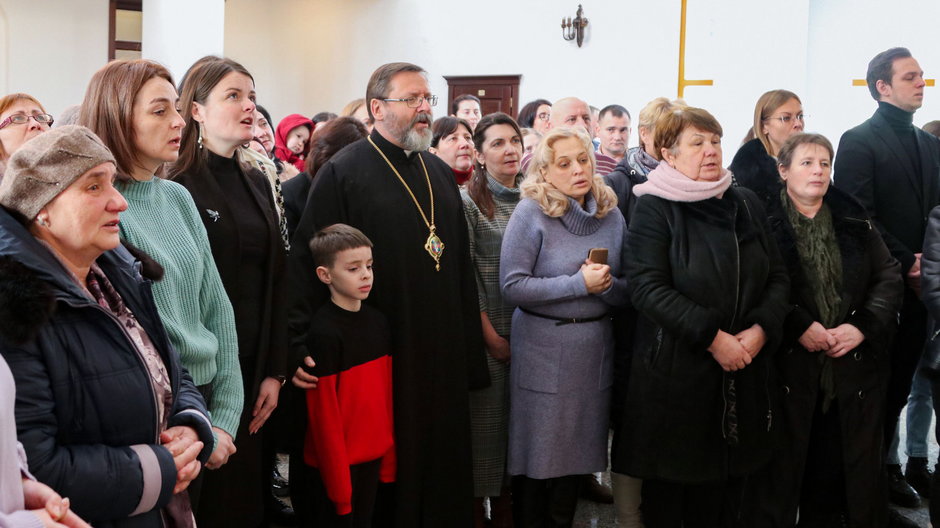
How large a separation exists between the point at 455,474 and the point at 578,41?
9794 millimetres

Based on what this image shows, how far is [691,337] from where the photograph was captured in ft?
11.0

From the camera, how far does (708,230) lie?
3494mm

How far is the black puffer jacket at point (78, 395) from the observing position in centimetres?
→ 178

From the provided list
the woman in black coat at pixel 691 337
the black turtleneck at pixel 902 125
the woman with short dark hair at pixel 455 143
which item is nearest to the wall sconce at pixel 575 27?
the black turtleneck at pixel 902 125

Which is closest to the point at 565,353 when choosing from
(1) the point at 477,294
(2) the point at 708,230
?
(1) the point at 477,294

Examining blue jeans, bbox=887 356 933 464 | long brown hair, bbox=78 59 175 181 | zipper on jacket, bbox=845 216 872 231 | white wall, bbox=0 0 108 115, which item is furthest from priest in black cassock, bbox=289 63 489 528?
white wall, bbox=0 0 108 115

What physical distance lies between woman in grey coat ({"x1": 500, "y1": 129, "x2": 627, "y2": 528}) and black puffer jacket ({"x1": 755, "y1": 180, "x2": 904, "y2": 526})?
0.74 metres

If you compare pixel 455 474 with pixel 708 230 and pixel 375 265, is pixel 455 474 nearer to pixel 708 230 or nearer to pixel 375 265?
pixel 375 265

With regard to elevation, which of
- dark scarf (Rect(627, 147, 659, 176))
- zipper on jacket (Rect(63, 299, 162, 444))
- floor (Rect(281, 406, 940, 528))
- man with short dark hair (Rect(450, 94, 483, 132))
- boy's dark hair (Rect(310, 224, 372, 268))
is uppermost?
man with short dark hair (Rect(450, 94, 483, 132))

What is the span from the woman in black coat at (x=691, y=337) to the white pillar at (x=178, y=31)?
728cm

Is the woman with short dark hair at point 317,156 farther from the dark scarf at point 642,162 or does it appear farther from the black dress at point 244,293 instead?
the dark scarf at point 642,162

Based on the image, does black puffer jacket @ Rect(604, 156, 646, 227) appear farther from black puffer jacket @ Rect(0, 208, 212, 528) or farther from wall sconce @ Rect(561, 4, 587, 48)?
wall sconce @ Rect(561, 4, 587, 48)

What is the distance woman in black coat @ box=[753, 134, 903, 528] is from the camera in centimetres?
375

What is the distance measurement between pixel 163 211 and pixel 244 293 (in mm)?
502
